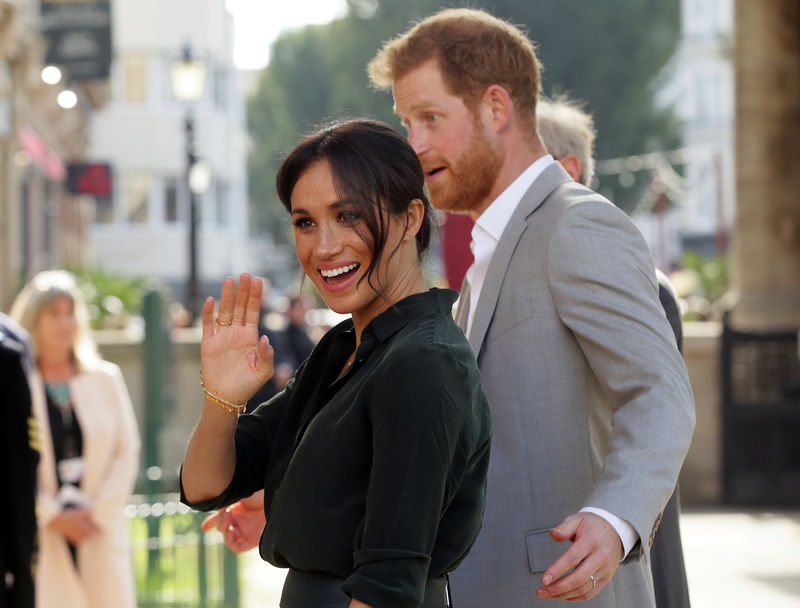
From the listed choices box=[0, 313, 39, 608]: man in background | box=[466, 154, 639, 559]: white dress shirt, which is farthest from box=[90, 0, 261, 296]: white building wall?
box=[466, 154, 639, 559]: white dress shirt

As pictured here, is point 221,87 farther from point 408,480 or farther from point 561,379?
point 408,480

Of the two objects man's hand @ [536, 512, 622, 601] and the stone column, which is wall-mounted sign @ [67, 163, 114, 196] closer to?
the stone column

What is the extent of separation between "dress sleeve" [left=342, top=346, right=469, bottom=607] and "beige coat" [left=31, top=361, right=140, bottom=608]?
465cm

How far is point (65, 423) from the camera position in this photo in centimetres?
684

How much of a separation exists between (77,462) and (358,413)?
4.82 meters

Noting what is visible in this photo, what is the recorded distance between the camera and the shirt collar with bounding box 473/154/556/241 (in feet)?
10.7

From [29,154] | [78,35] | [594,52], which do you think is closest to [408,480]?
[78,35]

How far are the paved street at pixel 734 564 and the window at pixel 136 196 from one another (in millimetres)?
35408

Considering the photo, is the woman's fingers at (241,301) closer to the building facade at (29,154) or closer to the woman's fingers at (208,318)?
the woman's fingers at (208,318)

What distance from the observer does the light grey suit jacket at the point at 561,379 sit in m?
2.86

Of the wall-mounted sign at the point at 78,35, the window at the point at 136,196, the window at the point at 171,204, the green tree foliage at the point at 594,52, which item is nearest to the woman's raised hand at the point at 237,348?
the wall-mounted sign at the point at 78,35

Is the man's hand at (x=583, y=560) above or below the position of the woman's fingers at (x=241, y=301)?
below

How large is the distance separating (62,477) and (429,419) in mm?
4946

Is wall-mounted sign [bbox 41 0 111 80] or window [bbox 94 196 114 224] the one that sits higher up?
wall-mounted sign [bbox 41 0 111 80]
